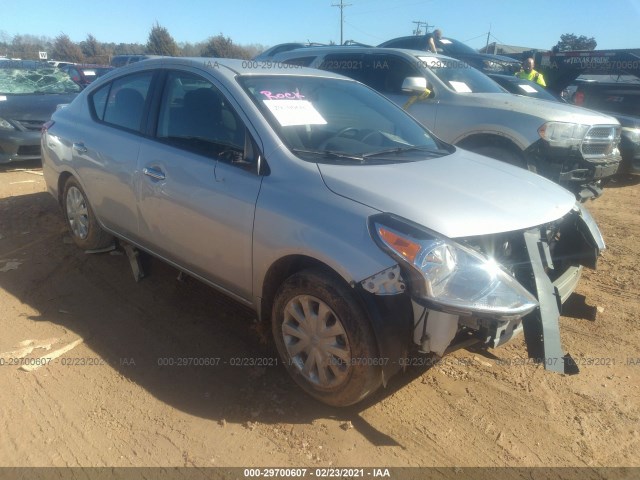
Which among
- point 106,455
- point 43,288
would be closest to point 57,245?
point 43,288

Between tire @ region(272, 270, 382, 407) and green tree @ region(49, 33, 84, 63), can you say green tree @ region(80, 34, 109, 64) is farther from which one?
tire @ region(272, 270, 382, 407)

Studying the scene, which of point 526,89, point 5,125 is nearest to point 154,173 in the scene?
point 5,125

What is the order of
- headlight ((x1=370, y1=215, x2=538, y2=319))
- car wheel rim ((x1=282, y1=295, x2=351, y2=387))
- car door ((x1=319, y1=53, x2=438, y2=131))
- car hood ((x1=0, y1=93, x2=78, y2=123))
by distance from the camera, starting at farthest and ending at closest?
car hood ((x1=0, y1=93, x2=78, y2=123)) < car door ((x1=319, y1=53, x2=438, y2=131)) < car wheel rim ((x1=282, y1=295, x2=351, y2=387)) < headlight ((x1=370, y1=215, x2=538, y2=319))

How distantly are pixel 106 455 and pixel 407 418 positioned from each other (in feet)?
5.07

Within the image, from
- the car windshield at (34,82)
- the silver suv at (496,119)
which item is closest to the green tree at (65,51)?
the car windshield at (34,82)

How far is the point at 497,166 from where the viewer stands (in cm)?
338

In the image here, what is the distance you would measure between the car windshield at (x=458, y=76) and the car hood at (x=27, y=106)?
6.32m

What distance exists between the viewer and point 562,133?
5602 mm

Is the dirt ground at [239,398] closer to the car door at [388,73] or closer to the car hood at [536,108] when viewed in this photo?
the car hood at [536,108]

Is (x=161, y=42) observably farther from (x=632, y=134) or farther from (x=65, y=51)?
(x=632, y=134)

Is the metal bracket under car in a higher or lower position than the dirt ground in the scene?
higher

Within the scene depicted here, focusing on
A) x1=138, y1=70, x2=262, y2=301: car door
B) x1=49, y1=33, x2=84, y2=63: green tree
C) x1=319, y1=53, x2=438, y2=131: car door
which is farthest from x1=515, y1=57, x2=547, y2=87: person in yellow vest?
x1=49, y1=33, x2=84, y2=63: green tree

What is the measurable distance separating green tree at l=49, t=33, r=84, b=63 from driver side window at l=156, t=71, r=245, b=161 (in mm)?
48664

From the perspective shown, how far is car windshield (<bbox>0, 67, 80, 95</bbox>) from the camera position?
8.86 meters
